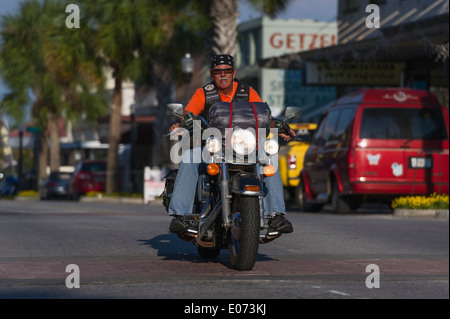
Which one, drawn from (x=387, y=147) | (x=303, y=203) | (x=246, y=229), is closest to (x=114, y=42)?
(x=303, y=203)

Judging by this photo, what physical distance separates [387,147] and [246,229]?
459 inches

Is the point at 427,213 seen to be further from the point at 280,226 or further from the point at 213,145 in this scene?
the point at 213,145

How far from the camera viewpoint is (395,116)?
766 inches

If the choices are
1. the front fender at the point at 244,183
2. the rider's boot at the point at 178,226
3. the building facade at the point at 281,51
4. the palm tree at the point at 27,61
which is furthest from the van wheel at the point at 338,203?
the palm tree at the point at 27,61

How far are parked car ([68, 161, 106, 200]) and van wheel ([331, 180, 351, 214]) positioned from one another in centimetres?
2095

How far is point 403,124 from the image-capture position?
19.5 metres

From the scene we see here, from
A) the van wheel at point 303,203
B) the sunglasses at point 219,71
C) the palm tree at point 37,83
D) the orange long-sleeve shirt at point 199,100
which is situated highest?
the palm tree at point 37,83

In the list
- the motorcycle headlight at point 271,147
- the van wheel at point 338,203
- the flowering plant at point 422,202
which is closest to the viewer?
the motorcycle headlight at point 271,147

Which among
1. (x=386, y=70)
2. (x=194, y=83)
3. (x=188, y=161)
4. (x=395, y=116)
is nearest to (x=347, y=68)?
(x=386, y=70)

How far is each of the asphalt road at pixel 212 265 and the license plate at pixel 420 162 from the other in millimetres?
5651

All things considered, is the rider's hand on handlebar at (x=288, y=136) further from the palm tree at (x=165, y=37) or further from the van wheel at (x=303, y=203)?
the palm tree at (x=165, y=37)

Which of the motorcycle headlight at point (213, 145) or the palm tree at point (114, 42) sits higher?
the palm tree at point (114, 42)

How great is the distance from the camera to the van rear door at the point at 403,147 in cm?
1916

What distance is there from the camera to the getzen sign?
174 ft
